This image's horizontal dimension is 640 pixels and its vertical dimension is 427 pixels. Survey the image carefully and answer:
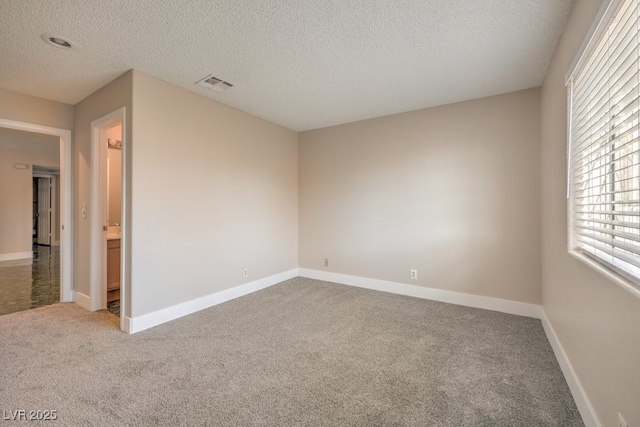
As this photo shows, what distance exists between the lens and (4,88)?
3010 millimetres

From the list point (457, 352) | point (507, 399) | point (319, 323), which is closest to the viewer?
point (507, 399)

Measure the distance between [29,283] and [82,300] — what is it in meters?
1.81

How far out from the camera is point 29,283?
4328 mm

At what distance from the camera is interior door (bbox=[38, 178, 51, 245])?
8.15 metres

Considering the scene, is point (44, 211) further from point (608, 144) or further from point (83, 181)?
point (608, 144)

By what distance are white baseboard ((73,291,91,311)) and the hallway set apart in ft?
0.95

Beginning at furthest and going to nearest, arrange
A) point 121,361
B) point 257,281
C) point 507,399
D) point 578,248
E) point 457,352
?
1. point 257,281
2. point 457,352
3. point 121,361
4. point 578,248
5. point 507,399

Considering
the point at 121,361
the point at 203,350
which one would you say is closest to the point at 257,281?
the point at 203,350

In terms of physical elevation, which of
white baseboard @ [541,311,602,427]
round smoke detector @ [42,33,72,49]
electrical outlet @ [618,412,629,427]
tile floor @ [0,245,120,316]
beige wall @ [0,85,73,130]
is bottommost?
tile floor @ [0,245,120,316]

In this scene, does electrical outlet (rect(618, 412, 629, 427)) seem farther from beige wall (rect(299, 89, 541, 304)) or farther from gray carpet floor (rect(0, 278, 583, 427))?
beige wall (rect(299, 89, 541, 304))

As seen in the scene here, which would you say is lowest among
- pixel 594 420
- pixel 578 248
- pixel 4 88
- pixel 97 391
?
pixel 97 391

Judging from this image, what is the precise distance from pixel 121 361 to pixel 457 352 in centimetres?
267

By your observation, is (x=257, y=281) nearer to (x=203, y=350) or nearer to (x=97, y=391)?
(x=203, y=350)

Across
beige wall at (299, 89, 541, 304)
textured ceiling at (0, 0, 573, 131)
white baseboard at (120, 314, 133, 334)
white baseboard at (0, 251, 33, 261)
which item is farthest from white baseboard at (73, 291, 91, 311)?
white baseboard at (0, 251, 33, 261)
